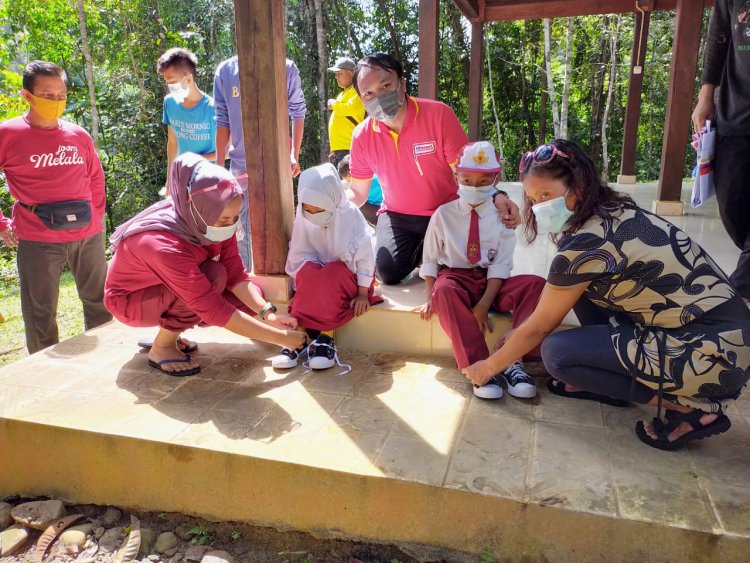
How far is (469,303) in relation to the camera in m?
2.68

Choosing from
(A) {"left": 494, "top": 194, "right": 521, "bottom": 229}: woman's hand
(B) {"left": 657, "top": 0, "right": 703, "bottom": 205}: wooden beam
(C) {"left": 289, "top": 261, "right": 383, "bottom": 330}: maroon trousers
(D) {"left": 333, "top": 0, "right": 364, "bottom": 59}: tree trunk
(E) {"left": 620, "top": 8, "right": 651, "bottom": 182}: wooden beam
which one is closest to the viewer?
(A) {"left": 494, "top": 194, "right": 521, "bottom": 229}: woman's hand

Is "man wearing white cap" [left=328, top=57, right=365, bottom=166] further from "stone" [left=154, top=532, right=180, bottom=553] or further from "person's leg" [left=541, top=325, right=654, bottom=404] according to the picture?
"stone" [left=154, top=532, right=180, bottom=553]

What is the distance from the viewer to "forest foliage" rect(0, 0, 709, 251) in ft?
37.7

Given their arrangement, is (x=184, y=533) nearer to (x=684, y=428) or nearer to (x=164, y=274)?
(x=164, y=274)

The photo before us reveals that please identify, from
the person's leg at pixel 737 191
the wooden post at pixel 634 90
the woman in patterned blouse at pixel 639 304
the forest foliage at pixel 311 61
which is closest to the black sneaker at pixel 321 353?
the woman in patterned blouse at pixel 639 304

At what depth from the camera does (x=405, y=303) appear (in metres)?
3.11

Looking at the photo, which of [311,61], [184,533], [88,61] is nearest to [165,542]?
[184,533]

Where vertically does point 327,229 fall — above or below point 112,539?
above

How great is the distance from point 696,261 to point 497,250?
99 centimetres

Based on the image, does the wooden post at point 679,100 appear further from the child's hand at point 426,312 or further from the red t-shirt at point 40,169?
the red t-shirt at point 40,169

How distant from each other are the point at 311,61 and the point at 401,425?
10.7 m

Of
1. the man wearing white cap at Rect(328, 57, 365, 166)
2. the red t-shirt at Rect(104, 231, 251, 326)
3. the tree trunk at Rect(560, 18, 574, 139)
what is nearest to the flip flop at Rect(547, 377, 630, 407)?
the red t-shirt at Rect(104, 231, 251, 326)

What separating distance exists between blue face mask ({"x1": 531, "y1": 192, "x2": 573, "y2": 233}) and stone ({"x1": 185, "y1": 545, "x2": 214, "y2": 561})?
1.69 metres

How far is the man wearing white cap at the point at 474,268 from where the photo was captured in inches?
102
